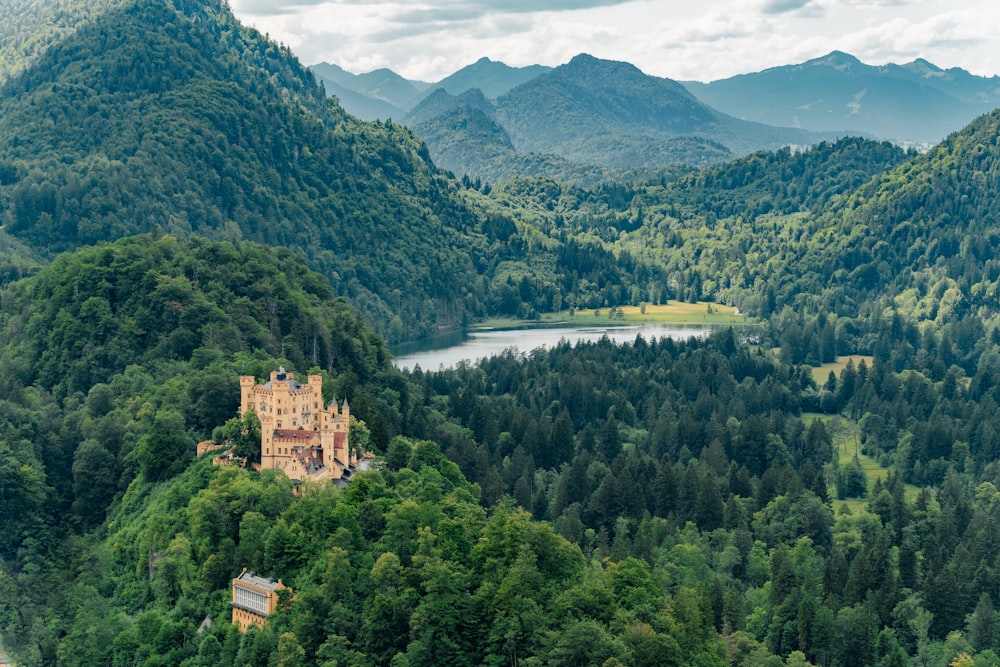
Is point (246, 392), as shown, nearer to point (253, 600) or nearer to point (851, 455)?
point (253, 600)

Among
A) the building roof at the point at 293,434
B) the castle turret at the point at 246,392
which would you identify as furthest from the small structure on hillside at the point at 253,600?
the castle turret at the point at 246,392

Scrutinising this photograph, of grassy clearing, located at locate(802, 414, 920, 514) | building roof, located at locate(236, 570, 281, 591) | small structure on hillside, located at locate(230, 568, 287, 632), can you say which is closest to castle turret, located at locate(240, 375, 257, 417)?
building roof, located at locate(236, 570, 281, 591)

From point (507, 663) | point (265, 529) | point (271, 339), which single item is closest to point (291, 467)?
point (265, 529)

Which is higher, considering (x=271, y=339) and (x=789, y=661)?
(x=271, y=339)

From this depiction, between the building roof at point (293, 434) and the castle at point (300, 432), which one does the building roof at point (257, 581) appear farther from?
the building roof at point (293, 434)

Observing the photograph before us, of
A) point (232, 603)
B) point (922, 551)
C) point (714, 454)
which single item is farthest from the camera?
point (714, 454)

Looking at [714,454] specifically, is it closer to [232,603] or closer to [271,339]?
[271,339]

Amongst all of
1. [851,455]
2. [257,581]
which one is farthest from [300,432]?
[851,455]
